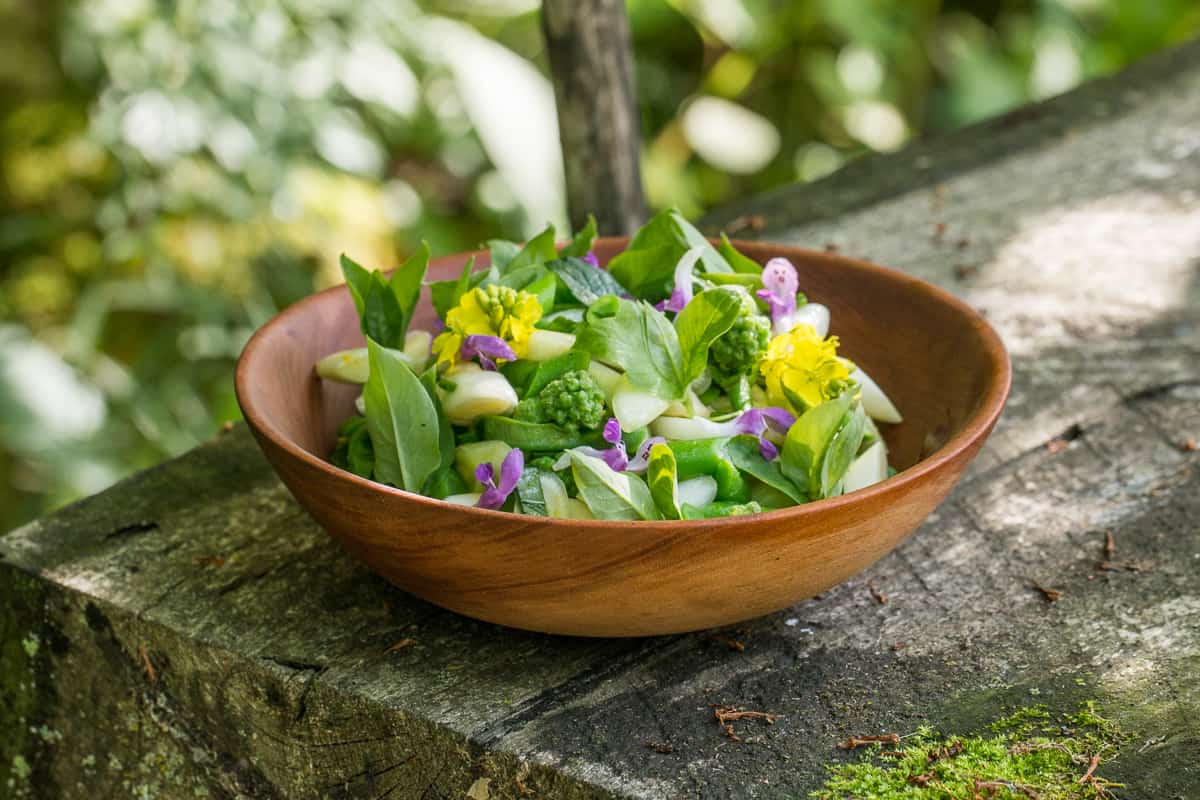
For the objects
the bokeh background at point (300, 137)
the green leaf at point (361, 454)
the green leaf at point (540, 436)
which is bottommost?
the bokeh background at point (300, 137)

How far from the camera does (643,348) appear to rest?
92 cm

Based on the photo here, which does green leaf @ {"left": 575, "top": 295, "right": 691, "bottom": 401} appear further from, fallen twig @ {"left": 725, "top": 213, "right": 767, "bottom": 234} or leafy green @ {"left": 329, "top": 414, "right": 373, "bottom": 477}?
fallen twig @ {"left": 725, "top": 213, "right": 767, "bottom": 234}

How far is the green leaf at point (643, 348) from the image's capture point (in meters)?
0.92

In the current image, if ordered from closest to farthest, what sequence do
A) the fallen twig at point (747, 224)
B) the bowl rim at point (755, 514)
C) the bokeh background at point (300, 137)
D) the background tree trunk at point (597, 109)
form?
the bowl rim at point (755, 514), the background tree trunk at point (597, 109), the fallen twig at point (747, 224), the bokeh background at point (300, 137)

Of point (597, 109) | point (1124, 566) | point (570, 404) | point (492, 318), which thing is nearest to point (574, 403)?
point (570, 404)

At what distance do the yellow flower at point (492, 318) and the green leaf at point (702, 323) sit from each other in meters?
0.11

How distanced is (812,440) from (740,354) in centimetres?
10

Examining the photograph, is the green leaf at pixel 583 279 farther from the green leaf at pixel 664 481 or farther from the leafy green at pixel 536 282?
the green leaf at pixel 664 481

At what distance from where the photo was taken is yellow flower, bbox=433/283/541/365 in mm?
948

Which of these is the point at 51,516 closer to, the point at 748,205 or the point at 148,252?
the point at 748,205

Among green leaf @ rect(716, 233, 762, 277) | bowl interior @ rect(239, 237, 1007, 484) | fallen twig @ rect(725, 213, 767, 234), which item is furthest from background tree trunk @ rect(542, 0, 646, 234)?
green leaf @ rect(716, 233, 762, 277)

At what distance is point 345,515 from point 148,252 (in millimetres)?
1787

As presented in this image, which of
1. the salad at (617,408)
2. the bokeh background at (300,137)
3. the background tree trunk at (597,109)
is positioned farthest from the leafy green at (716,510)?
the bokeh background at (300,137)

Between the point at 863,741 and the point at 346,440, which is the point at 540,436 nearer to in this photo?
the point at 346,440
